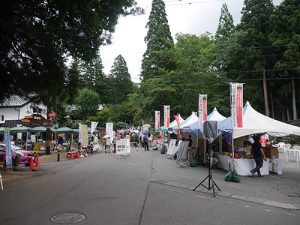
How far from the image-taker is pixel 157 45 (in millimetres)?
48812

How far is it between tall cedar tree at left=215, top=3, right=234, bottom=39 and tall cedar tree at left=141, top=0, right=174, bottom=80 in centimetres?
770

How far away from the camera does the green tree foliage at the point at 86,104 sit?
66438mm

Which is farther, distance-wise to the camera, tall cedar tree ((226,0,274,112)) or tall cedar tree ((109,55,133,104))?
tall cedar tree ((109,55,133,104))

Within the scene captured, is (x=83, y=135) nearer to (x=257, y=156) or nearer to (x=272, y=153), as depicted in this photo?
(x=272, y=153)

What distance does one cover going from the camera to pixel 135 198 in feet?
31.9

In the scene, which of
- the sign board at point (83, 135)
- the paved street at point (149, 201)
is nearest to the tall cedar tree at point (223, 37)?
the sign board at point (83, 135)

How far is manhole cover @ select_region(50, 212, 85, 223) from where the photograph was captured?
7295 millimetres

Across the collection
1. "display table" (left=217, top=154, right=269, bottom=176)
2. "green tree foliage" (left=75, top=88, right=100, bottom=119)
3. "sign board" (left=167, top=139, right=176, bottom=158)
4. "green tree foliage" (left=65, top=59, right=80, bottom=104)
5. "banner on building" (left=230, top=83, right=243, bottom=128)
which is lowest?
"display table" (left=217, top=154, right=269, bottom=176)

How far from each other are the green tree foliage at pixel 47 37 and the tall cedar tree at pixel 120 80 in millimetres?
67607

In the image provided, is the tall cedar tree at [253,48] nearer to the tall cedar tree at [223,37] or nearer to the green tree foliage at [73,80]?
the tall cedar tree at [223,37]

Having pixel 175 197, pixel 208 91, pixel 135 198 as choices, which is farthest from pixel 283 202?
pixel 208 91

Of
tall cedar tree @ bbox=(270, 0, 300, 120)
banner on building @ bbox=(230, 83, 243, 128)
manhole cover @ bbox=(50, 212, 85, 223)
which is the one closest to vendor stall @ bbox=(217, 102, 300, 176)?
banner on building @ bbox=(230, 83, 243, 128)

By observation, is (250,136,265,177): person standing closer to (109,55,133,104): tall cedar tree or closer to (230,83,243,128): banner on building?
(230,83,243,128): banner on building

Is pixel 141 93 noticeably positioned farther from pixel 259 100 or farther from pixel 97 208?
pixel 97 208
